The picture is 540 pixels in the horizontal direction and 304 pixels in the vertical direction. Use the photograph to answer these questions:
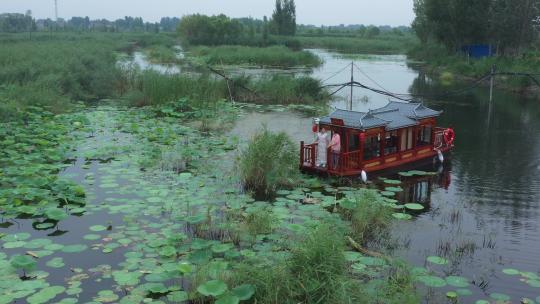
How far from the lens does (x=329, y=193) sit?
1015 centimetres

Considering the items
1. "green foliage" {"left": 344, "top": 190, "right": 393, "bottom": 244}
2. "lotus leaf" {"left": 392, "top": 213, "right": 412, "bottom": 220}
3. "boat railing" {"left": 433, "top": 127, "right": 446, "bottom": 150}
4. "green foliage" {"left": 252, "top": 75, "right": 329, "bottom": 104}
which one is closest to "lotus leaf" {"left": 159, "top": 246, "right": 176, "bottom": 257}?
"green foliage" {"left": 344, "top": 190, "right": 393, "bottom": 244}

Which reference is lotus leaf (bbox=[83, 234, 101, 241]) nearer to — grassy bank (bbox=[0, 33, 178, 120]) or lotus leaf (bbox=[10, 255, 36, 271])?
lotus leaf (bbox=[10, 255, 36, 271])

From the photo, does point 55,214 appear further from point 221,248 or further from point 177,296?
point 177,296

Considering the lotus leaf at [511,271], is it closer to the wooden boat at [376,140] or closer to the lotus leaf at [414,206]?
the lotus leaf at [414,206]

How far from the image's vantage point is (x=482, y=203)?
1017cm

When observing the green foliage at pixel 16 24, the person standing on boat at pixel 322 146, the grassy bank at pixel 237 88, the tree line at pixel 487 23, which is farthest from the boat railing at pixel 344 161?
the green foliage at pixel 16 24

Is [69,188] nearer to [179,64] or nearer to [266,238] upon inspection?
[266,238]

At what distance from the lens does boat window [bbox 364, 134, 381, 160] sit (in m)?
11.2

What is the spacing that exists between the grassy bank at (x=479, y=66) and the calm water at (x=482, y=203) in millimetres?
8048

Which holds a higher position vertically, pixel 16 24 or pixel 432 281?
pixel 16 24

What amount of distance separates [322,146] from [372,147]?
1163mm

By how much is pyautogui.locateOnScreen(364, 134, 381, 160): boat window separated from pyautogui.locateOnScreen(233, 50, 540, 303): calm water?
1019mm

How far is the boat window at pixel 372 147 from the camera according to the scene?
11.2m

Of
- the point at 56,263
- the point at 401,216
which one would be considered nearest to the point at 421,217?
the point at 401,216
